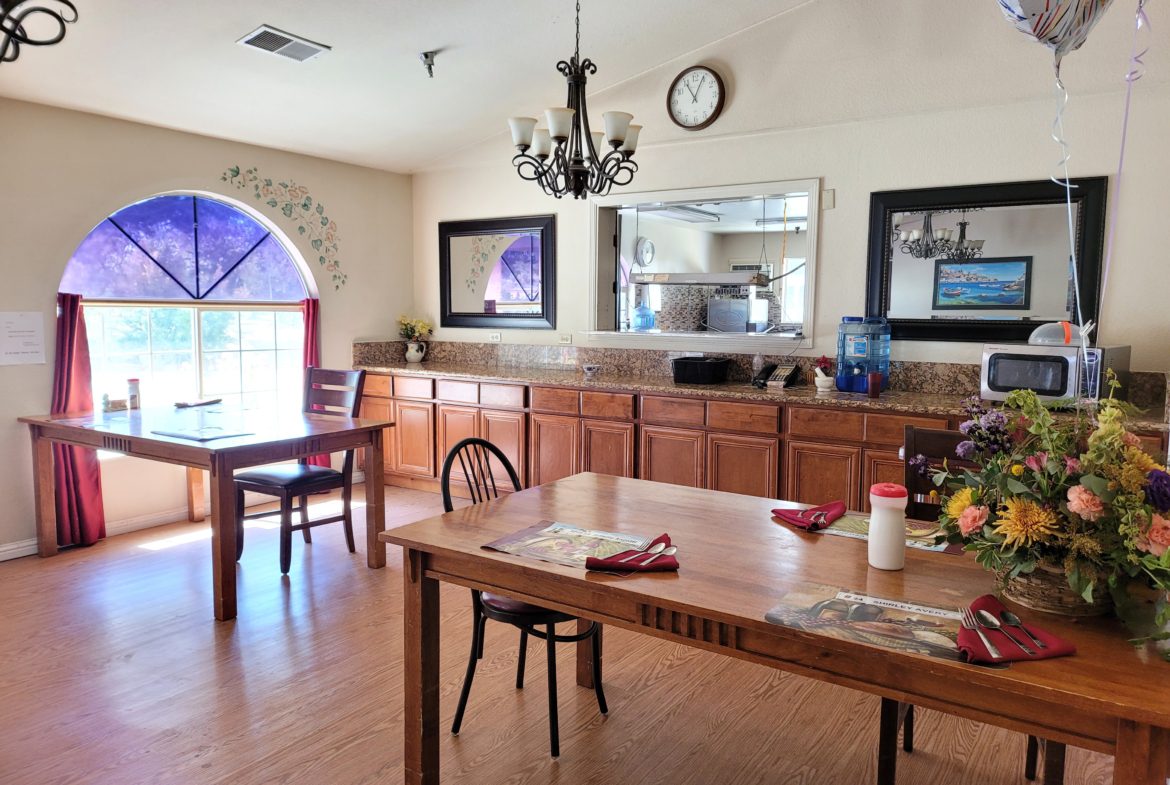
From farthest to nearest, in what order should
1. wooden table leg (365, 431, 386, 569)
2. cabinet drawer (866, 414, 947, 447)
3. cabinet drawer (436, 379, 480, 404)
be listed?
1. cabinet drawer (436, 379, 480, 404)
2. wooden table leg (365, 431, 386, 569)
3. cabinet drawer (866, 414, 947, 447)

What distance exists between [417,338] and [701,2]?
121 inches

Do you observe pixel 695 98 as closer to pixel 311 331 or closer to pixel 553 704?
pixel 311 331

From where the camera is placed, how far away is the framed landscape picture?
3.76 metres

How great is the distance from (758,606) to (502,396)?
3.52m

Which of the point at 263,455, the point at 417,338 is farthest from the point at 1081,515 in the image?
the point at 417,338

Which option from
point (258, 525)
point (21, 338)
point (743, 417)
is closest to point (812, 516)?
point (743, 417)

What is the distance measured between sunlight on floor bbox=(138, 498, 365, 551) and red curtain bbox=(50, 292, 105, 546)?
32cm

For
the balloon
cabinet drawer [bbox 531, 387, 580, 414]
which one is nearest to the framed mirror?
cabinet drawer [bbox 531, 387, 580, 414]

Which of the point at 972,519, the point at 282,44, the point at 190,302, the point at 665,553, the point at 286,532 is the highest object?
the point at 282,44

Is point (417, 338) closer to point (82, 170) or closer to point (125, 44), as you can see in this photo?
point (82, 170)

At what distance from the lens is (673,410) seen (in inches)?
168

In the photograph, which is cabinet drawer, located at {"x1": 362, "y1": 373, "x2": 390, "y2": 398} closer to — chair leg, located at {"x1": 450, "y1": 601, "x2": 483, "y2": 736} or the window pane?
the window pane

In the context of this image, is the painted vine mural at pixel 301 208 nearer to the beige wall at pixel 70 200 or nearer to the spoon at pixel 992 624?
the beige wall at pixel 70 200

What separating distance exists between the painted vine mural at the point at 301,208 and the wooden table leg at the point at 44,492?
1787 millimetres
